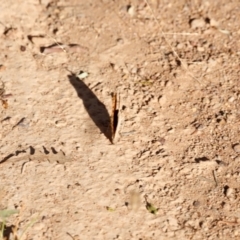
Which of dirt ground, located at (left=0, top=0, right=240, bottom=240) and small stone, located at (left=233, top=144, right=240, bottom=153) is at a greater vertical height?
dirt ground, located at (left=0, top=0, right=240, bottom=240)

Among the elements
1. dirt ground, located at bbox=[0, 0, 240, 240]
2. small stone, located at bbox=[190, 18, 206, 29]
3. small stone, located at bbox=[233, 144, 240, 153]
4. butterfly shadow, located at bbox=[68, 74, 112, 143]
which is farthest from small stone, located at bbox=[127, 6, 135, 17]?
small stone, located at bbox=[233, 144, 240, 153]

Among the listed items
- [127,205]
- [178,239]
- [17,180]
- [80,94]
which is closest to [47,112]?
[80,94]

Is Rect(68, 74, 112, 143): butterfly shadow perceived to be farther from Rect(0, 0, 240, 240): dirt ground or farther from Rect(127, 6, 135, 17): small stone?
Rect(127, 6, 135, 17): small stone

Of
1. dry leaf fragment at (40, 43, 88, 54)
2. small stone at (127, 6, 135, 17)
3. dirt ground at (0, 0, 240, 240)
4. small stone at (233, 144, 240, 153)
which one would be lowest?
small stone at (233, 144, 240, 153)

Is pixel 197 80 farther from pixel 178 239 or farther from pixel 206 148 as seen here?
pixel 178 239

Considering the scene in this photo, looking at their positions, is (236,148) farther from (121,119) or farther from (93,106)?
(93,106)

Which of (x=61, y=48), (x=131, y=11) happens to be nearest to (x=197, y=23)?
(x=131, y=11)

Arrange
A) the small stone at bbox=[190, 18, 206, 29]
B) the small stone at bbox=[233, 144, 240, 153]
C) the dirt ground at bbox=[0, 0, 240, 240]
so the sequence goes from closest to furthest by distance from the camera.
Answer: the dirt ground at bbox=[0, 0, 240, 240] → the small stone at bbox=[233, 144, 240, 153] → the small stone at bbox=[190, 18, 206, 29]
